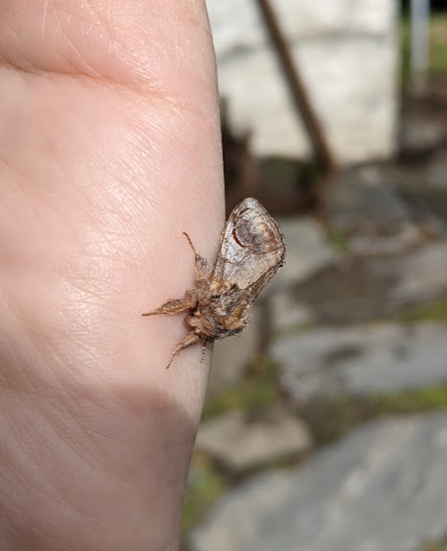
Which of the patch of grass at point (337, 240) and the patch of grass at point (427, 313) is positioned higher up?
the patch of grass at point (337, 240)

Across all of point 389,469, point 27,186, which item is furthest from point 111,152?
point 389,469

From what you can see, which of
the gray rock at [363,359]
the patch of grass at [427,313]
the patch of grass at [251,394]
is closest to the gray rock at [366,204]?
the patch of grass at [427,313]

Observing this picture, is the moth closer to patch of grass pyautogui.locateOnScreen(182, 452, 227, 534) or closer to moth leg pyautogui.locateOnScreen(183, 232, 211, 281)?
moth leg pyautogui.locateOnScreen(183, 232, 211, 281)

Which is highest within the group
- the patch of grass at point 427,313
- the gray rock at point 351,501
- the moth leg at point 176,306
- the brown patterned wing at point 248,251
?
the brown patterned wing at point 248,251

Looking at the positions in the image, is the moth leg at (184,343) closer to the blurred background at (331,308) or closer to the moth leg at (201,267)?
the moth leg at (201,267)

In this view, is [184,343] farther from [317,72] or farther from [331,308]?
[317,72]

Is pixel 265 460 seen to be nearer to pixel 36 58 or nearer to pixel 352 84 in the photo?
pixel 36 58

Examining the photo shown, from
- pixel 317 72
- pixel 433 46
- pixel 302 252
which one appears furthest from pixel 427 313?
pixel 433 46

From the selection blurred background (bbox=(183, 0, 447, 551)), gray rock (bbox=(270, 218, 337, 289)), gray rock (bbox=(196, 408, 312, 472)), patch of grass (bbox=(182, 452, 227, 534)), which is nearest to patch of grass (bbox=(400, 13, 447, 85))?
blurred background (bbox=(183, 0, 447, 551))
